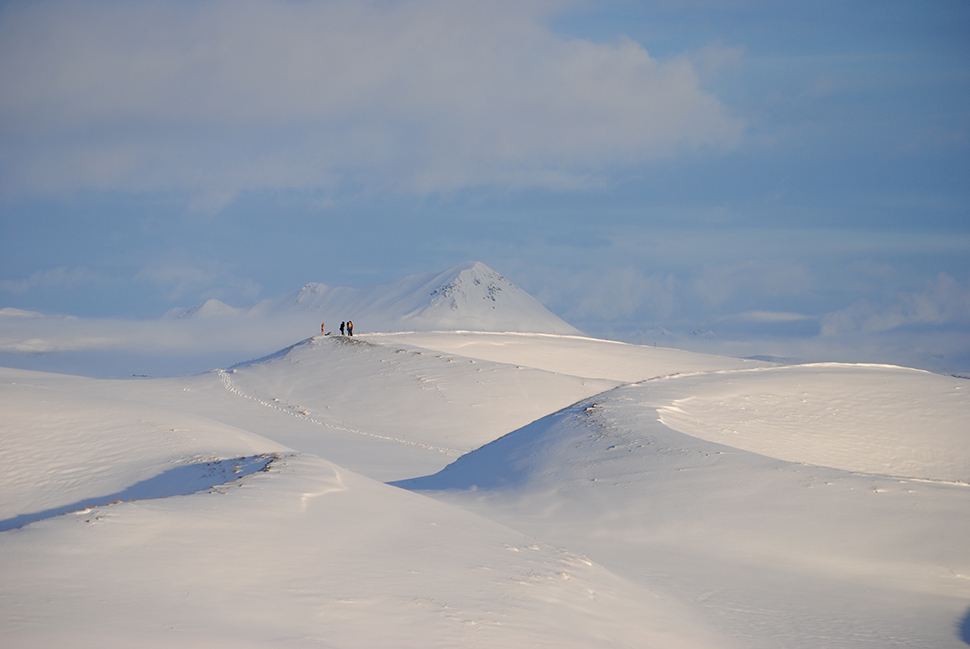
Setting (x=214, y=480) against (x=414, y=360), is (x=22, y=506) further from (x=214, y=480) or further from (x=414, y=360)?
(x=414, y=360)

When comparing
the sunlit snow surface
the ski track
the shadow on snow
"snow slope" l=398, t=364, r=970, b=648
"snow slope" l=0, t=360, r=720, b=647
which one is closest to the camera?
"snow slope" l=0, t=360, r=720, b=647

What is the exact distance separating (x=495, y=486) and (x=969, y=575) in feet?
35.6

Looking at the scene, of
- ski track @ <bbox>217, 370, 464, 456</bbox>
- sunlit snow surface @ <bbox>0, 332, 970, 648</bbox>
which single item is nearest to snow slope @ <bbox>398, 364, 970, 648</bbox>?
sunlit snow surface @ <bbox>0, 332, 970, 648</bbox>

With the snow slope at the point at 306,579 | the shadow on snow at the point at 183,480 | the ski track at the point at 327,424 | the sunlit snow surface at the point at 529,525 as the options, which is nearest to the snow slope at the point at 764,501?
the sunlit snow surface at the point at 529,525

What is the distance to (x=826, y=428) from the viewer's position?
2294 cm

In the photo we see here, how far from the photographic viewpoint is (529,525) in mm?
16344

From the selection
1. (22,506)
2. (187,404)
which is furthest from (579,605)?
(187,404)

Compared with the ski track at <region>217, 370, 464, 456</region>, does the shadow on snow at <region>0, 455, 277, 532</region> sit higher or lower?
lower

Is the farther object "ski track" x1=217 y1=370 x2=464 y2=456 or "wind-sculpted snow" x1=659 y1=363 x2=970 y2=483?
"ski track" x1=217 y1=370 x2=464 y2=456

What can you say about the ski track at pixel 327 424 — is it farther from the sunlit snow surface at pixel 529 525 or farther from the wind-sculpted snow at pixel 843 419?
the wind-sculpted snow at pixel 843 419

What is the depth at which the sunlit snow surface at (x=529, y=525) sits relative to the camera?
828 cm

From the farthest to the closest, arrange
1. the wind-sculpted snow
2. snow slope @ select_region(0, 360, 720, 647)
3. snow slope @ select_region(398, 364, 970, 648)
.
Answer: the wind-sculpted snow → snow slope @ select_region(398, 364, 970, 648) → snow slope @ select_region(0, 360, 720, 647)

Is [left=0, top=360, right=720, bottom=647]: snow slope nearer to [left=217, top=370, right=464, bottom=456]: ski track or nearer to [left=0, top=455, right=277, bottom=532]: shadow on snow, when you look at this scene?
[left=0, top=455, right=277, bottom=532]: shadow on snow

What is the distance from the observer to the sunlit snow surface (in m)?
8.28
